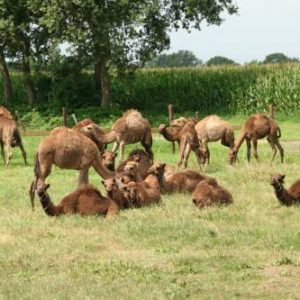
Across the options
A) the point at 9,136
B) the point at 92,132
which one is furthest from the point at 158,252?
the point at 9,136

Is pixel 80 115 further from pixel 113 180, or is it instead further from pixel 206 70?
pixel 113 180

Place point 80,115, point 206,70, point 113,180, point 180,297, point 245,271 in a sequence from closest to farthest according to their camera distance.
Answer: point 180,297
point 245,271
point 113,180
point 80,115
point 206,70

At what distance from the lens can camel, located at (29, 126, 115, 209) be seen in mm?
14227

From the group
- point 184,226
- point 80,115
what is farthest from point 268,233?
point 80,115

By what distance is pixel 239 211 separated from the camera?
1270 cm

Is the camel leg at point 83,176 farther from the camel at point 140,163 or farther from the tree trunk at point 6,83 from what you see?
the tree trunk at point 6,83

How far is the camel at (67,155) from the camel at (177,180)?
95 cm

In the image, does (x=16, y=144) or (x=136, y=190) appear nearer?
(x=136, y=190)

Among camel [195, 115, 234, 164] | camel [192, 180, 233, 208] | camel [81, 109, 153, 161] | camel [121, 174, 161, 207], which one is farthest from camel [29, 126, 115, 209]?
camel [195, 115, 234, 164]

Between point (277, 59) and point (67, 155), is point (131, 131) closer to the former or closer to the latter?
point (67, 155)

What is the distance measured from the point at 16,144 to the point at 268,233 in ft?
41.3

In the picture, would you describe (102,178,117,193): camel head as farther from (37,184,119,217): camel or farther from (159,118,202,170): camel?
(159,118,202,170): camel

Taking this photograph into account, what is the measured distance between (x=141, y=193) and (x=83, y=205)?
56.2 inches

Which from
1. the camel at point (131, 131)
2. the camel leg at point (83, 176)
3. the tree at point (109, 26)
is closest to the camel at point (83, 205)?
the camel leg at point (83, 176)
